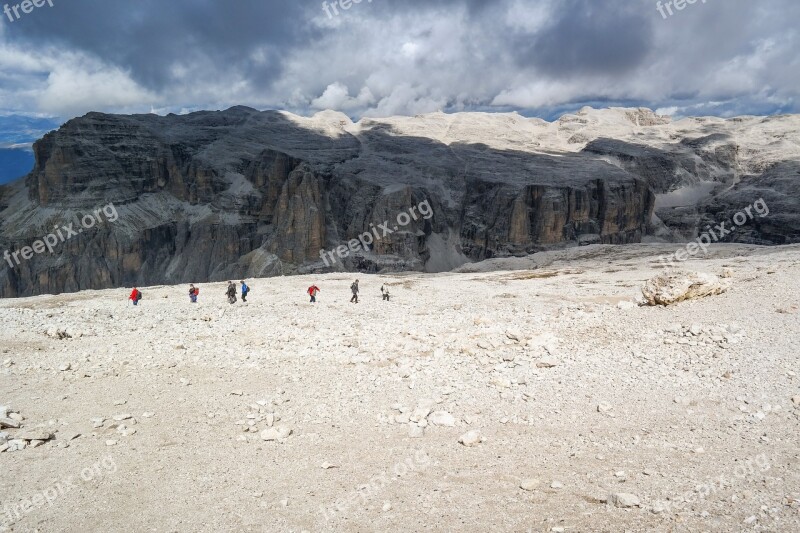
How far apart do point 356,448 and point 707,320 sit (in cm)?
1218

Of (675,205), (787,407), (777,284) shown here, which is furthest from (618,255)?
(675,205)

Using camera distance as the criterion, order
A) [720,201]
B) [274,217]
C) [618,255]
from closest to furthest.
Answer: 1. [618,255]
2. [274,217]
3. [720,201]

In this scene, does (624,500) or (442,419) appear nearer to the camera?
(624,500)

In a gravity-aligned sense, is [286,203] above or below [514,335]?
above

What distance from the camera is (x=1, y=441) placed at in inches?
377

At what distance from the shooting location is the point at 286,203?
11269 centimetres

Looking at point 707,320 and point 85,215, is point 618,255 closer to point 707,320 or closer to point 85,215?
point 707,320

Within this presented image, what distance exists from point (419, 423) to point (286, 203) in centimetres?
10704
